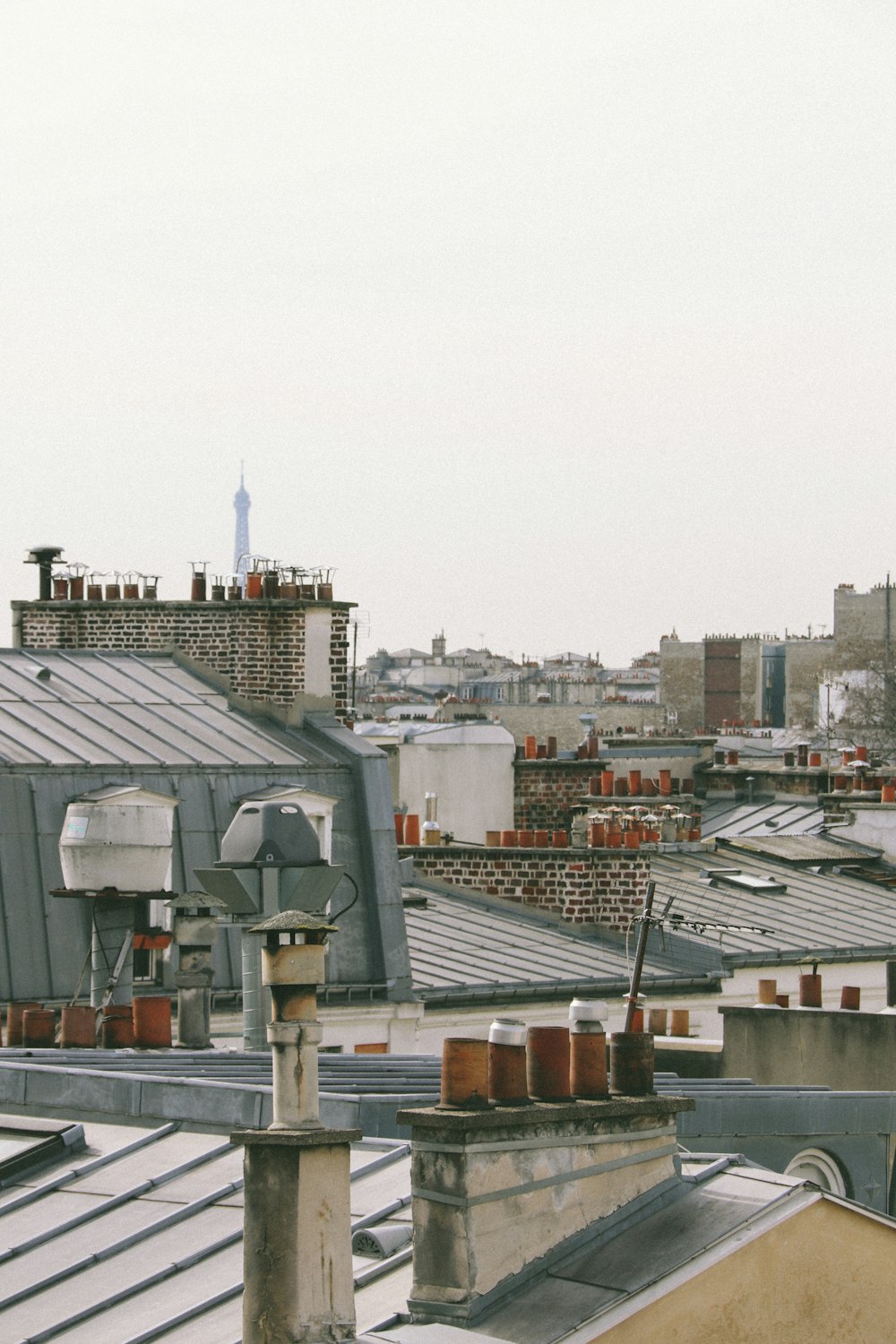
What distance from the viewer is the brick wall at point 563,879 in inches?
1346

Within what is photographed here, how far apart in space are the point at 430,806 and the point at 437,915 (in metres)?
13.0

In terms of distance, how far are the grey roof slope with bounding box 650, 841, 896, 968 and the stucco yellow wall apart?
20803 mm

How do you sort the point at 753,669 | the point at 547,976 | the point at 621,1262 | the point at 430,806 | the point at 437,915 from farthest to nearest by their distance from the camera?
1. the point at 753,669
2. the point at 430,806
3. the point at 437,915
4. the point at 547,976
5. the point at 621,1262

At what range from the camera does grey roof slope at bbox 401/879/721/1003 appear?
2991 centimetres

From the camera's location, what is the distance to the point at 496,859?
35.2 m

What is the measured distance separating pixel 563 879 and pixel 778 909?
4391 mm

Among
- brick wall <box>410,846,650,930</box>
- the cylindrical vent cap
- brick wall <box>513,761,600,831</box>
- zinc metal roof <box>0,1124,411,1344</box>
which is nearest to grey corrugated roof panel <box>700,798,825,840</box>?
brick wall <box>513,761,600,831</box>

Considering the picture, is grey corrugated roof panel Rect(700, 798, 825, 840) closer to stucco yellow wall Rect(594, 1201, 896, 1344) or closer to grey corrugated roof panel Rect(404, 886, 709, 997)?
grey corrugated roof panel Rect(404, 886, 709, 997)

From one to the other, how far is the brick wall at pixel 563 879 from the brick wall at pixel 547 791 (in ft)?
43.5

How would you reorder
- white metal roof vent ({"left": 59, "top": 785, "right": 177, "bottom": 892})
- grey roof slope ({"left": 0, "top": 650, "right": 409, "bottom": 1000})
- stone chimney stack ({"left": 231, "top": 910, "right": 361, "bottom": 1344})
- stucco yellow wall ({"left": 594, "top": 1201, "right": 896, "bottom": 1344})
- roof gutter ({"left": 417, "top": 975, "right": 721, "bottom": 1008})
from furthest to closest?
roof gutter ({"left": 417, "top": 975, "right": 721, "bottom": 1008}), grey roof slope ({"left": 0, "top": 650, "right": 409, "bottom": 1000}), white metal roof vent ({"left": 59, "top": 785, "right": 177, "bottom": 892}), stucco yellow wall ({"left": 594, "top": 1201, "right": 896, "bottom": 1344}), stone chimney stack ({"left": 231, "top": 910, "right": 361, "bottom": 1344})

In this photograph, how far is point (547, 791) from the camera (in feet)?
161

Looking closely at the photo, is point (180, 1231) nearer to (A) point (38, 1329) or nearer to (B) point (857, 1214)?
(A) point (38, 1329)

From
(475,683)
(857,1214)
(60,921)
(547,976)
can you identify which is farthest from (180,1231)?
(475,683)

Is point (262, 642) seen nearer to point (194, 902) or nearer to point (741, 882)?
point (194, 902)
